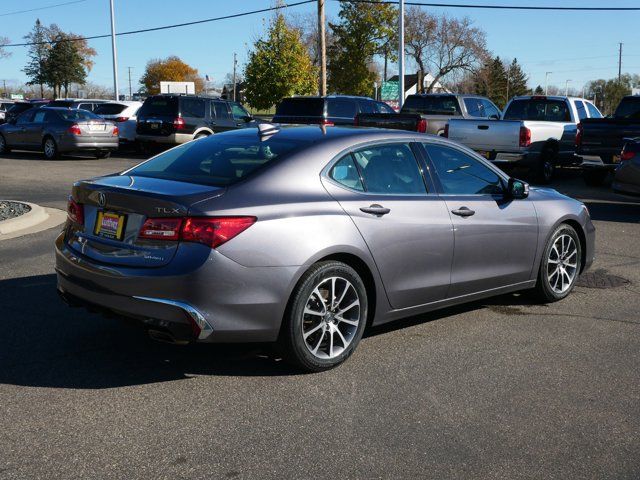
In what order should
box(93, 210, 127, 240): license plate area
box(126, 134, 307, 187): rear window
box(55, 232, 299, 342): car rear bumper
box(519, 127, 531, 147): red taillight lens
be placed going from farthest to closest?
box(519, 127, 531, 147): red taillight lens → box(126, 134, 307, 187): rear window → box(93, 210, 127, 240): license plate area → box(55, 232, 299, 342): car rear bumper

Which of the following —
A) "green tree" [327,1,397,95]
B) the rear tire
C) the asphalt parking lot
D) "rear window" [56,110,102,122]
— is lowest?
the asphalt parking lot

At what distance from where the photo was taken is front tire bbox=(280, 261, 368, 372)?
15.7 feet

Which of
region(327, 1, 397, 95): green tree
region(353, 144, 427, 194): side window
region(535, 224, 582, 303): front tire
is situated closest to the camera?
region(353, 144, 427, 194): side window

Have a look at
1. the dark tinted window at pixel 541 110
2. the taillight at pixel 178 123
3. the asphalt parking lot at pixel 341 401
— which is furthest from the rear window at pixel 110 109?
the asphalt parking lot at pixel 341 401

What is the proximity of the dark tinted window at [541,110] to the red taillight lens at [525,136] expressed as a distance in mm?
2255

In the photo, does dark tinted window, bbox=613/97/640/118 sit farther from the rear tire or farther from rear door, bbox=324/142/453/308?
the rear tire

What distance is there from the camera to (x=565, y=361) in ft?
17.5

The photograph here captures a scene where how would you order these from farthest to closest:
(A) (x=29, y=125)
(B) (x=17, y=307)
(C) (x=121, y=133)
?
(C) (x=121, y=133)
(A) (x=29, y=125)
(B) (x=17, y=307)

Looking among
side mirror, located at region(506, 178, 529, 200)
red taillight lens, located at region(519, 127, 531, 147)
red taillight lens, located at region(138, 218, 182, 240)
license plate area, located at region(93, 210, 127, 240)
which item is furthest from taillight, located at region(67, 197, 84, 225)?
red taillight lens, located at region(519, 127, 531, 147)

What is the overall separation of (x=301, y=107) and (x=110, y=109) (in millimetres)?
9205

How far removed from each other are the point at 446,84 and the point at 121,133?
57.5 metres

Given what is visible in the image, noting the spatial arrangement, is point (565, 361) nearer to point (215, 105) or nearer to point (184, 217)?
point (184, 217)

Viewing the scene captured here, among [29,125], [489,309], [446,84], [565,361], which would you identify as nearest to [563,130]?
[489,309]

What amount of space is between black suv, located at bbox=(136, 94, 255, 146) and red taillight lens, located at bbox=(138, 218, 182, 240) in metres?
18.4
